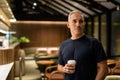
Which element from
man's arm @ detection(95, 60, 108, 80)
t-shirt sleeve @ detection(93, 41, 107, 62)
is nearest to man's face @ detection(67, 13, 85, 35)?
t-shirt sleeve @ detection(93, 41, 107, 62)

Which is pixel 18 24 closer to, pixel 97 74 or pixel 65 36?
pixel 65 36

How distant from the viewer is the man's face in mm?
2232

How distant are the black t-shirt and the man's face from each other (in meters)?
0.09

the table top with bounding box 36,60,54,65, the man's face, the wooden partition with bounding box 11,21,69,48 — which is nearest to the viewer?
the man's face

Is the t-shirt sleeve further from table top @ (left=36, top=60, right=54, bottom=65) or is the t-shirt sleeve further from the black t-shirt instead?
table top @ (left=36, top=60, right=54, bottom=65)

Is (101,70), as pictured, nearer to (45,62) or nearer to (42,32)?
(45,62)

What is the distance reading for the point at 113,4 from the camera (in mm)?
9508

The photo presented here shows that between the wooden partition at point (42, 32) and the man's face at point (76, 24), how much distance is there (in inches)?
572

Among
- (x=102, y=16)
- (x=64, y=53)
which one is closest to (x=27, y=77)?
(x=64, y=53)

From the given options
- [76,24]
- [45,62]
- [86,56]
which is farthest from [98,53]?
[45,62]

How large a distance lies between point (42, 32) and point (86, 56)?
586 inches

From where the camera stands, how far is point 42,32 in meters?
17.1

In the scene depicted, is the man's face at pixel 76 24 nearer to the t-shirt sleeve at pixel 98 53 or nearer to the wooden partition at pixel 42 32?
the t-shirt sleeve at pixel 98 53

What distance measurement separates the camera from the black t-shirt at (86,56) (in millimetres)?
2252
